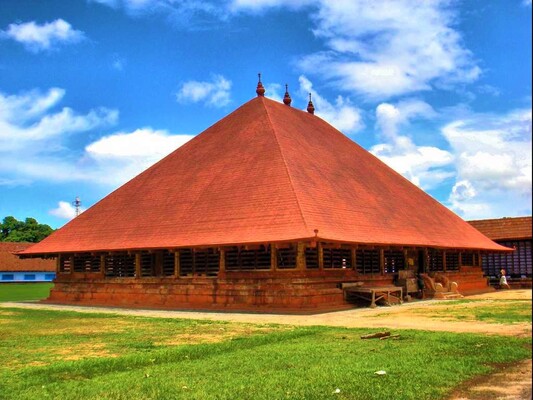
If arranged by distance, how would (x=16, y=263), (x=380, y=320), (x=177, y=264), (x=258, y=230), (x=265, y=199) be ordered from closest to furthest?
(x=380, y=320) → (x=258, y=230) → (x=265, y=199) → (x=177, y=264) → (x=16, y=263)

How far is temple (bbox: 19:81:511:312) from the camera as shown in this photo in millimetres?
20875

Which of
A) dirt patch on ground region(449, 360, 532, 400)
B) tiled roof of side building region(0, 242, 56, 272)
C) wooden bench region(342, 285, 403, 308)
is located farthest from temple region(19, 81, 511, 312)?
tiled roof of side building region(0, 242, 56, 272)

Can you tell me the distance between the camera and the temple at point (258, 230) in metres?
20.9

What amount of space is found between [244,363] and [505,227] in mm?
33693

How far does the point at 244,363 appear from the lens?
9.23m

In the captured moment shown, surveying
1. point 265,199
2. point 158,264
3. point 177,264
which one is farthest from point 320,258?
point 158,264

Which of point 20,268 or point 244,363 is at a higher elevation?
point 20,268

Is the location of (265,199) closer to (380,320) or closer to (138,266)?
(138,266)

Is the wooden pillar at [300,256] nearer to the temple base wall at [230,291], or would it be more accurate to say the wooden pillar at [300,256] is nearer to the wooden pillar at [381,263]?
the temple base wall at [230,291]

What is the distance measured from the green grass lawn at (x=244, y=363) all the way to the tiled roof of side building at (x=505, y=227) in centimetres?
2751

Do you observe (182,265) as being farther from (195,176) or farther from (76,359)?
(76,359)

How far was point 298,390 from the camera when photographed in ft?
23.7

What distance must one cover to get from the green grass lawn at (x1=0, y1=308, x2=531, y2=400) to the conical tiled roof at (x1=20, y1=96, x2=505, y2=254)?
7604mm

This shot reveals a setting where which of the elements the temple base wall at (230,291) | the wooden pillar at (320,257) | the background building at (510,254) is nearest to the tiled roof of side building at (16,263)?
the temple base wall at (230,291)
